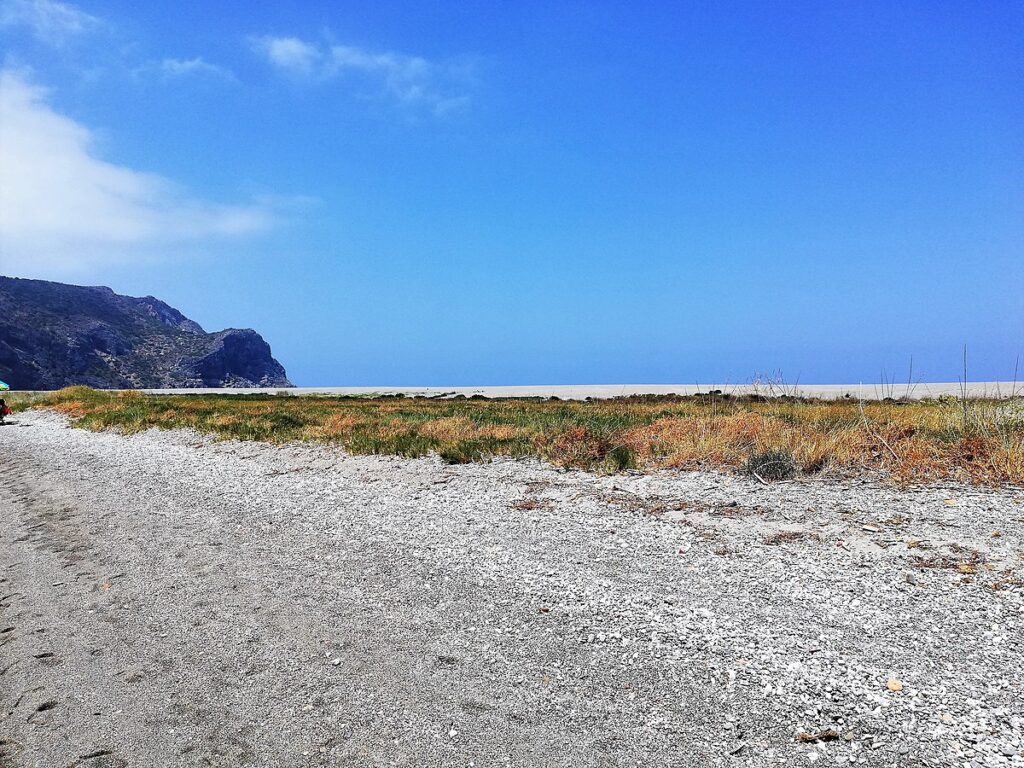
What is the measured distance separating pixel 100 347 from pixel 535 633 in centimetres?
18532

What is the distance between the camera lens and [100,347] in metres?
156

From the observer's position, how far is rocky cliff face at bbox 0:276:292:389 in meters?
139

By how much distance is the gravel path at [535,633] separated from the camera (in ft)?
11.8

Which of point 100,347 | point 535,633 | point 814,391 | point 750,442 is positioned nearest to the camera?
point 535,633

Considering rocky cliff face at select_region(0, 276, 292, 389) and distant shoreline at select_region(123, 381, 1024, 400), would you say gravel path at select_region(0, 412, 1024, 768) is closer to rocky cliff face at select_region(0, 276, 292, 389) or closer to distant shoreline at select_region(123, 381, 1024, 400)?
distant shoreline at select_region(123, 381, 1024, 400)

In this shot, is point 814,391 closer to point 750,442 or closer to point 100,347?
point 750,442

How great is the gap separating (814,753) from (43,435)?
28864 millimetres

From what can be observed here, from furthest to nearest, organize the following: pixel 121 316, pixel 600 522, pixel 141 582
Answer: pixel 121 316
pixel 600 522
pixel 141 582

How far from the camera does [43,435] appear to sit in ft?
78.2

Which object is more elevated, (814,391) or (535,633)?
(814,391)

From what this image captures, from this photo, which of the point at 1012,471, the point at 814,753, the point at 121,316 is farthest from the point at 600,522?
the point at 121,316

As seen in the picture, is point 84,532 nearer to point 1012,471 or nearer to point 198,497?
point 198,497

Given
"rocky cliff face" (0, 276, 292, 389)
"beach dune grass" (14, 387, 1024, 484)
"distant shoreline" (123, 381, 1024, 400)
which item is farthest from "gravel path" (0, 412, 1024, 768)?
"rocky cliff face" (0, 276, 292, 389)

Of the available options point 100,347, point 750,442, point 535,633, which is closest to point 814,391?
point 750,442
